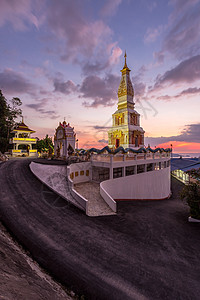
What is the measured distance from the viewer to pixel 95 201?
45.9 feet

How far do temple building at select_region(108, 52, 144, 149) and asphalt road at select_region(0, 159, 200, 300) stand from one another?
887 inches

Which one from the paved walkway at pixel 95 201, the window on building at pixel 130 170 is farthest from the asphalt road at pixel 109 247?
the window on building at pixel 130 170

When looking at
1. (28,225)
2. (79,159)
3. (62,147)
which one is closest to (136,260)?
(28,225)

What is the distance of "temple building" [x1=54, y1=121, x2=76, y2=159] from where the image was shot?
110 ft

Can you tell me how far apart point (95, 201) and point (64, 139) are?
22.9m

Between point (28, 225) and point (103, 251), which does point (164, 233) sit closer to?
point (103, 251)

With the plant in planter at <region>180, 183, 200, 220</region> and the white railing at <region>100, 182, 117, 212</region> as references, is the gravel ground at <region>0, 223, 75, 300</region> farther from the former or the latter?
the plant in planter at <region>180, 183, 200, 220</region>

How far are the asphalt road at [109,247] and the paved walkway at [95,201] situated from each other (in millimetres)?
898

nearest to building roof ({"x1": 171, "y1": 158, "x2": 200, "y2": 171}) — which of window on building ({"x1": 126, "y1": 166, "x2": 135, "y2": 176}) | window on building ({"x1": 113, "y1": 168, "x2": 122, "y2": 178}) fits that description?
window on building ({"x1": 126, "y1": 166, "x2": 135, "y2": 176})

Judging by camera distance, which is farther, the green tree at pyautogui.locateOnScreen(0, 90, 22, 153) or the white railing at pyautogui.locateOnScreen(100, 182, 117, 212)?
the green tree at pyautogui.locateOnScreen(0, 90, 22, 153)

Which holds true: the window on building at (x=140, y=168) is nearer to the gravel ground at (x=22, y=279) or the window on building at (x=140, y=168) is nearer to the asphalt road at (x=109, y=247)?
the asphalt road at (x=109, y=247)

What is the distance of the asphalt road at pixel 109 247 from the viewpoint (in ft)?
18.5

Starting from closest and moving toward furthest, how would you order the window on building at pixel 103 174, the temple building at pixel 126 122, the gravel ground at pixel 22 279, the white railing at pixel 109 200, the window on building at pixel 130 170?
the gravel ground at pixel 22 279, the white railing at pixel 109 200, the window on building at pixel 103 174, the window on building at pixel 130 170, the temple building at pixel 126 122

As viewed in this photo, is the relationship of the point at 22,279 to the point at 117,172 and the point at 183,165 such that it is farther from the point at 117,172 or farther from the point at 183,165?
the point at 183,165
